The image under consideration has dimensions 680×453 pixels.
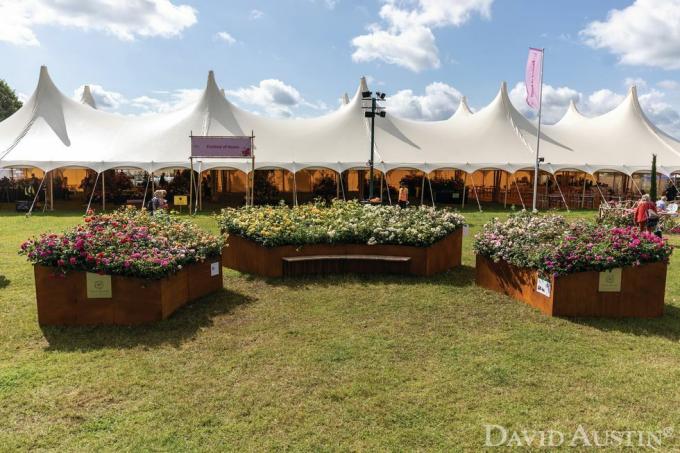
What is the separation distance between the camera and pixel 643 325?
17.8 ft

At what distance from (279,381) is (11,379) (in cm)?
233

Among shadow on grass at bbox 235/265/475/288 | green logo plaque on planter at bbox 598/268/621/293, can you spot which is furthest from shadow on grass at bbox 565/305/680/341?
shadow on grass at bbox 235/265/475/288

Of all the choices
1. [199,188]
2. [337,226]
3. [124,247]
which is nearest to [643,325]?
[337,226]

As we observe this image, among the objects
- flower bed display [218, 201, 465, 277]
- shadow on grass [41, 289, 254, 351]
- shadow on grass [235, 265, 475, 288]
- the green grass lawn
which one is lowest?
the green grass lawn

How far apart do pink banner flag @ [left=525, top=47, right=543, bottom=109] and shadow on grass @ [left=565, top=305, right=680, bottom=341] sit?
14.5 m

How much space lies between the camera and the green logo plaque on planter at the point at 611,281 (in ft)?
18.5

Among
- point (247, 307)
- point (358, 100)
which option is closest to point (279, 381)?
point (247, 307)

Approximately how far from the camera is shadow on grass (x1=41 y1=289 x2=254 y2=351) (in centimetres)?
477

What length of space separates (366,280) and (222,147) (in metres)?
10.2

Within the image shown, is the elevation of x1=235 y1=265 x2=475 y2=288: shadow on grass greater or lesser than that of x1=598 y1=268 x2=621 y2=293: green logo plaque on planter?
lesser

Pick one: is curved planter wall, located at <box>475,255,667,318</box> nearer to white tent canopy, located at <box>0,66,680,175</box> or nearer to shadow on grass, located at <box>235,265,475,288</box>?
shadow on grass, located at <box>235,265,475,288</box>

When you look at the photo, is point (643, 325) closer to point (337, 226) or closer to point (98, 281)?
point (337, 226)

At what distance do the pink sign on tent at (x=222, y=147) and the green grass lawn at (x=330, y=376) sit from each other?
10.1m

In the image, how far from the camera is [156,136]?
18.8 metres
